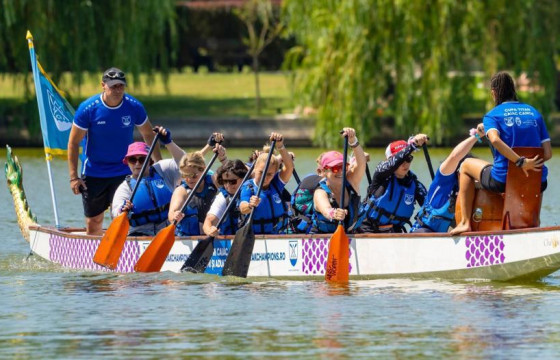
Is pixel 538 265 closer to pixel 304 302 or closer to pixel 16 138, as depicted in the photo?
pixel 304 302

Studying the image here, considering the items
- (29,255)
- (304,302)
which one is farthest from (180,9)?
(304,302)

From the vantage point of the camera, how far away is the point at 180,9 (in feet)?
148

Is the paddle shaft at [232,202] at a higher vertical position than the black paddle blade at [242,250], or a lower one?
higher

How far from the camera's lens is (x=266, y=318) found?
13.4 m

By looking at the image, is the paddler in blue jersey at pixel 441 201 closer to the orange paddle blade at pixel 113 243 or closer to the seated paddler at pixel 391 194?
the seated paddler at pixel 391 194

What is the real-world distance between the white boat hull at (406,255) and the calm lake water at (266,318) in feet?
0.40

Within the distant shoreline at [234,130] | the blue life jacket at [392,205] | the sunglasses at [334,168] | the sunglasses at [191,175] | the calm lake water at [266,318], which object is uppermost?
the sunglasses at [334,168]

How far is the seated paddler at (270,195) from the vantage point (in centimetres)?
1532

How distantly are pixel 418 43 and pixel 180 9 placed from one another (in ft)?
45.6

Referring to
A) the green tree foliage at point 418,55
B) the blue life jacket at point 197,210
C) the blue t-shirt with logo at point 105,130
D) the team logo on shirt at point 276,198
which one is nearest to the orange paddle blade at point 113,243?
the blue life jacket at point 197,210

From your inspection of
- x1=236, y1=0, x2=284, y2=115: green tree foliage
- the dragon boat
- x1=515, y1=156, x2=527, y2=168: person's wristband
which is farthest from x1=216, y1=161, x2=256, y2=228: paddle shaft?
x1=236, y1=0, x2=284, y2=115: green tree foliage

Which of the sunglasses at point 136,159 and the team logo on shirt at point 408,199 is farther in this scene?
the sunglasses at point 136,159

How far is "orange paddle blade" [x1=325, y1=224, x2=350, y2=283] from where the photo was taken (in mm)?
14836

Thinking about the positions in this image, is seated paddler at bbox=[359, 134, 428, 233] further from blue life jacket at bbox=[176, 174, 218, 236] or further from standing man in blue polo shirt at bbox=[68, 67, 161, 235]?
standing man in blue polo shirt at bbox=[68, 67, 161, 235]
